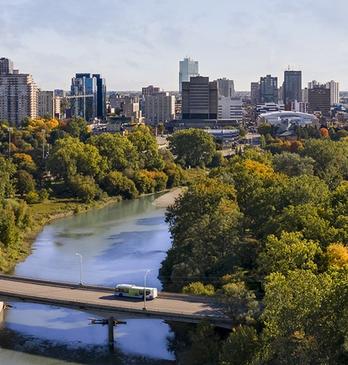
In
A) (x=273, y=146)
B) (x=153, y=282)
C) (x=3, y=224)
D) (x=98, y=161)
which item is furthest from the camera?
(x=273, y=146)

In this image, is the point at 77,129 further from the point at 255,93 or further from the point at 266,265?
the point at 255,93

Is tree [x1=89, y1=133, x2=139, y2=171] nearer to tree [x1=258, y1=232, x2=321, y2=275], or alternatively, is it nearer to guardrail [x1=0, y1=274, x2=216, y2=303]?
guardrail [x1=0, y1=274, x2=216, y2=303]

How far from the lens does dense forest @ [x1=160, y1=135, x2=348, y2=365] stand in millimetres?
10203

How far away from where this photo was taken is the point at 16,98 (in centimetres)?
5838

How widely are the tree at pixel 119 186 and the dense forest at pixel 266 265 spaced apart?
9.06 m

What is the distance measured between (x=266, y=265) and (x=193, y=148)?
28.5 meters

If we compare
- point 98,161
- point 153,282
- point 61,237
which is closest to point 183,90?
point 98,161

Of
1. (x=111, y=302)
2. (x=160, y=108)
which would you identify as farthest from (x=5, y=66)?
(x=111, y=302)

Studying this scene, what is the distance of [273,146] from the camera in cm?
4566

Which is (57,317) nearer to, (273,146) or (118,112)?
(273,146)

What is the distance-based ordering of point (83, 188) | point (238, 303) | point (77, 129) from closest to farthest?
1. point (238, 303)
2. point (83, 188)
3. point (77, 129)

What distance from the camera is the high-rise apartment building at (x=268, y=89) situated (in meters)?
101

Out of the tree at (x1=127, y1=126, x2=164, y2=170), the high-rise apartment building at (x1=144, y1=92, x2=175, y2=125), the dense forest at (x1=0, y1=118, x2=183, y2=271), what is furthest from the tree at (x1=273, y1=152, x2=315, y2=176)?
the high-rise apartment building at (x1=144, y1=92, x2=175, y2=125)

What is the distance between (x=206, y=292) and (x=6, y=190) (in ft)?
53.0
